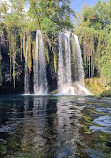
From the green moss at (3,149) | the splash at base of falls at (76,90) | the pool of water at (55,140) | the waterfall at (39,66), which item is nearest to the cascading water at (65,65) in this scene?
the splash at base of falls at (76,90)

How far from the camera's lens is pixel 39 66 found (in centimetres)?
2216

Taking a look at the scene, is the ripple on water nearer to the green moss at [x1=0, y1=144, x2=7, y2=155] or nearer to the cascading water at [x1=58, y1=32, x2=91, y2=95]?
the green moss at [x1=0, y1=144, x2=7, y2=155]

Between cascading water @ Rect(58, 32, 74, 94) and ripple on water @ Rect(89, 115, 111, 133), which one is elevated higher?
cascading water @ Rect(58, 32, 74, 94)

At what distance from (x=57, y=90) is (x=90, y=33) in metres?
10.0

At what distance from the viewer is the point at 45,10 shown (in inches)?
1137

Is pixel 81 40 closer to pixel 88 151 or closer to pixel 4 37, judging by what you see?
pixel 4 37

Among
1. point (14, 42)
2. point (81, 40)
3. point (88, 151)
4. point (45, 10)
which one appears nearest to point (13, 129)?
point (88, 151)

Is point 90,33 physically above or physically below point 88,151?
above

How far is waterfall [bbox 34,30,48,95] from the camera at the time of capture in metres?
21.7

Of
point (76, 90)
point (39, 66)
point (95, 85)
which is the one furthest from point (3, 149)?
point (95, 85)

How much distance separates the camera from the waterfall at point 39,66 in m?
21.7

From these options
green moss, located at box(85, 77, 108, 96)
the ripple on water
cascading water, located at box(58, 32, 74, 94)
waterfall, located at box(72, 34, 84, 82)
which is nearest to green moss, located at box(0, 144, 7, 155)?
the ripple on water

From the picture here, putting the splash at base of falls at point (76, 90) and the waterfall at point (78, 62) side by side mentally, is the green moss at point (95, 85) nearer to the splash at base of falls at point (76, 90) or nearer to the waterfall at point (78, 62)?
the splash at base of falls at point (76, 90)

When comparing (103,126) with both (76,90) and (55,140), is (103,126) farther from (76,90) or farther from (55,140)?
(76,90)
